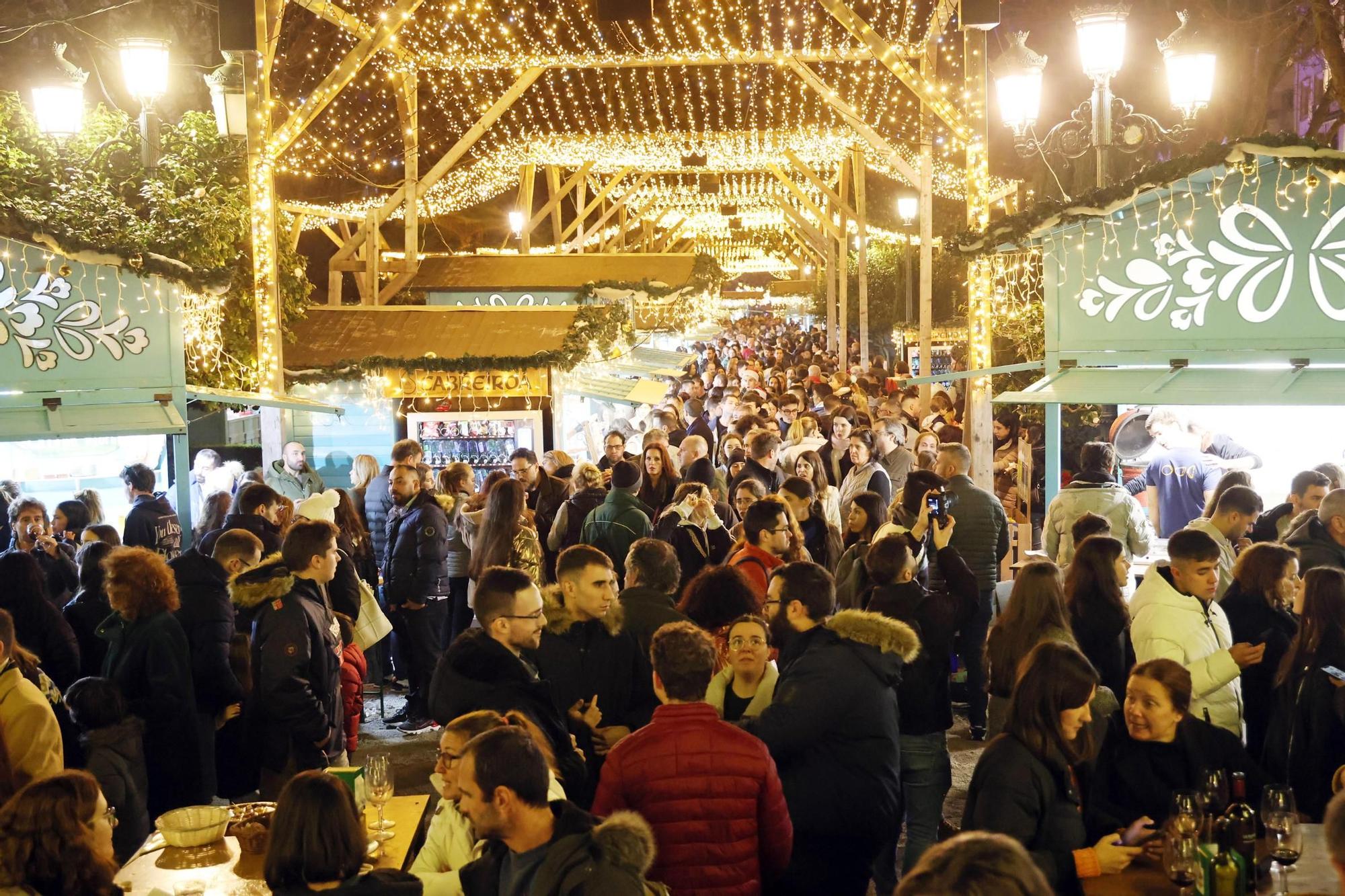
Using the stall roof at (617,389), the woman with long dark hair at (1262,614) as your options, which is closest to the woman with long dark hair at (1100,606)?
the woman with long dark hair at (1262,614)

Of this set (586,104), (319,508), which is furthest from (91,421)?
(586,104)

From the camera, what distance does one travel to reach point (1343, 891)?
2736 mm

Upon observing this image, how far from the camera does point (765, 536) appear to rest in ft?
21.7

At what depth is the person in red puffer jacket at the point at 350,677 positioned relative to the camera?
629 cm

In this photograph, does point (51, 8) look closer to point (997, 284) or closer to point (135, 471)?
point (135, 471)

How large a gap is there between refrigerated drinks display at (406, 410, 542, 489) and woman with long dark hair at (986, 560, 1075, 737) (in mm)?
8208

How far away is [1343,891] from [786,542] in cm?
408

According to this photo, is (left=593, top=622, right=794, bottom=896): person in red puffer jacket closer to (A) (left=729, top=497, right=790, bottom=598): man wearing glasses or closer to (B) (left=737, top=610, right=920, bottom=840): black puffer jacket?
(B) (left=737, top=610, right=920, bottom=840): black puffer jacket

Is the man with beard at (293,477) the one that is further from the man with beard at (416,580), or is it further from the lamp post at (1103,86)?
the lamp post at (1103,86)

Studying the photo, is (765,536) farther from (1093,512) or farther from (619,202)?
(619,202)

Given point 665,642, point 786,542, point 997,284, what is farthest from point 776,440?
point 665,642

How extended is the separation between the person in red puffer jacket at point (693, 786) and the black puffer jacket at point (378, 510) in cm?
566

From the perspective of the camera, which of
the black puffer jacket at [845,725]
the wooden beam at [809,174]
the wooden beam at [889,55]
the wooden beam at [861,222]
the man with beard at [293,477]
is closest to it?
the black puffer jacket at [845,725]

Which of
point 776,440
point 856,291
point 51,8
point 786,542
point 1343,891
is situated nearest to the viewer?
point 1343,891
